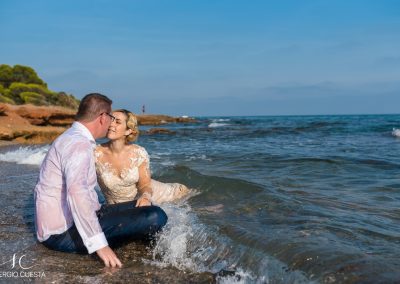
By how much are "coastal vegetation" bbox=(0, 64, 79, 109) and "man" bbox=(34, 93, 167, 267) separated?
37.8 m

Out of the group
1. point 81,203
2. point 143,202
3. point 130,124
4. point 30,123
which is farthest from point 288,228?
point 30,123

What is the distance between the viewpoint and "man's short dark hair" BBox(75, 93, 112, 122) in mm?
4062

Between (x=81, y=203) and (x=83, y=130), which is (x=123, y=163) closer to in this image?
(x=83, y=130)

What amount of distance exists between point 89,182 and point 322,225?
2.89 meters

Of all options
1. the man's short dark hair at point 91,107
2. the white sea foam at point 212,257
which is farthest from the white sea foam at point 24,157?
the man's short dark hair at point 91,107

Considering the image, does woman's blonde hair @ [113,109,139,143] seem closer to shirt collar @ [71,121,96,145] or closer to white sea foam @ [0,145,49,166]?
shirt collar @ [71,121,96,145]

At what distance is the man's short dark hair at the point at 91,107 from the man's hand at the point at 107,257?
47.4 inches

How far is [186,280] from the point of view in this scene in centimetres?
388

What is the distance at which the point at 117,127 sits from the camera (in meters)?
5.52

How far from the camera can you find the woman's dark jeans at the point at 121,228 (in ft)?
14.0

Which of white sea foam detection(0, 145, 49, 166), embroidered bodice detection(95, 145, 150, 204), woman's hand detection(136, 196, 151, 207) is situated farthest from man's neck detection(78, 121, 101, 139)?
white sea foam detection(0, 145, 49, 166)

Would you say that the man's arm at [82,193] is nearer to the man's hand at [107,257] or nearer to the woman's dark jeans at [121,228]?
the man's hand at [107,257]

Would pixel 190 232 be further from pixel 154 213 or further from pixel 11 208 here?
pixel 11 208

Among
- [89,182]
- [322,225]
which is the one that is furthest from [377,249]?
[89,182]
